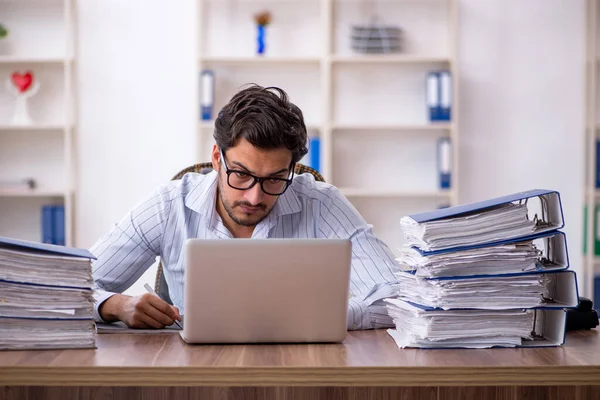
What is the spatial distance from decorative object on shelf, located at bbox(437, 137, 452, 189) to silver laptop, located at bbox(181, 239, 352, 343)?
3.04 meters

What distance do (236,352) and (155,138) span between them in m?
3.35

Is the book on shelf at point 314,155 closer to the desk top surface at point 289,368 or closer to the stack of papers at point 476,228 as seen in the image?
the stack of papers at point 476,228

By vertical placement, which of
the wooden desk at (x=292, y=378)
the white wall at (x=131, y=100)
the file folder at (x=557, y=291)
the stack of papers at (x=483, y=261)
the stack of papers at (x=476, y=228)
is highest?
the white wall at (x=131, y=100)

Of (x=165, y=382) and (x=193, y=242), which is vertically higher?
(x=193, y=242)

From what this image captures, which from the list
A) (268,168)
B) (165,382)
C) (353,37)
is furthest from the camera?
(353,37)

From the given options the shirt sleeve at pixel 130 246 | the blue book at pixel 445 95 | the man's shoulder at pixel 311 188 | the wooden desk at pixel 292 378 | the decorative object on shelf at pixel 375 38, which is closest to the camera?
the wooden desk at pixel 292 378

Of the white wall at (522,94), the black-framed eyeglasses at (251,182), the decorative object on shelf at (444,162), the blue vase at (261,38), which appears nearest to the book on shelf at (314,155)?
the blue vase at (261,38)

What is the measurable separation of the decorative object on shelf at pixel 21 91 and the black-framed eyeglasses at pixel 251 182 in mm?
2847

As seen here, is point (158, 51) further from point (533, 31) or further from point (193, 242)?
point (193, 242)

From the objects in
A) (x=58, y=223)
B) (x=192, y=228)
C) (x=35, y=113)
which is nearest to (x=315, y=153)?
(x=58, y=223)

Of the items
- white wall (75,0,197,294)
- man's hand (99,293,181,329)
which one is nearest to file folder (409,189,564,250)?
man's hand (99,293,181,329)

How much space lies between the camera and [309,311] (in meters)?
1.43

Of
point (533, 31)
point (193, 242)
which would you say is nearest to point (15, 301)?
point (193, 242)

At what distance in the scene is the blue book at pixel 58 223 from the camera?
4461mm
